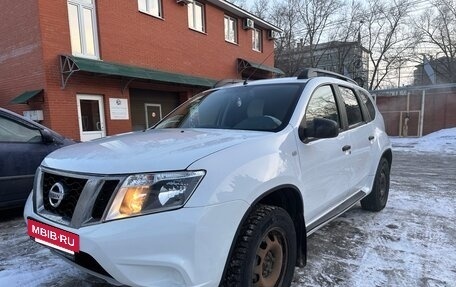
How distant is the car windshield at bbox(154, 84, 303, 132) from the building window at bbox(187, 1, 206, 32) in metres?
12.6

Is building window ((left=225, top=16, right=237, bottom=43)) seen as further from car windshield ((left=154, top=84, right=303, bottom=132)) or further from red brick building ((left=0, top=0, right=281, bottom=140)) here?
car windshield ((left=154, top=84, right=303, bottom=132))

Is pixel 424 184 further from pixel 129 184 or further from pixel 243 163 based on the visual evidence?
pixel 129 184

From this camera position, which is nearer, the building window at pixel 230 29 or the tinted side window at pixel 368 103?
the tinted side window at pixel 368 103

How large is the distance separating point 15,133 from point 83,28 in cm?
754

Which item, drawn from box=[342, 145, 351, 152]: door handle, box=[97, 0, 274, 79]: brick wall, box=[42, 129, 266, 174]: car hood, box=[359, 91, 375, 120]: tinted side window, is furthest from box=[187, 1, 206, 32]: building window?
box=[42, 129, 266, 174]: car hood

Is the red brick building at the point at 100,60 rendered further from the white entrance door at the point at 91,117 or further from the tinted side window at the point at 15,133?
the tinted side window at the point at 15,133

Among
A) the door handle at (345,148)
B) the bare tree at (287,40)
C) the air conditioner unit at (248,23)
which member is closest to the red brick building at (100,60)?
the air conditioner unit at (248,23)

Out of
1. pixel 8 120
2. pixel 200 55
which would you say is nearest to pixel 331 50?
pixel 200 55

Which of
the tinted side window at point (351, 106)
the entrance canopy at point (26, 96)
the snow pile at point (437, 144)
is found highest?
the entrance canopy at point (26, 96)

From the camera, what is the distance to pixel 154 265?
1.85 metres

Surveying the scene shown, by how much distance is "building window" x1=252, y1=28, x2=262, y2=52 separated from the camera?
67.4 ft

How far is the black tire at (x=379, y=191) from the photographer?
4691 millimetres

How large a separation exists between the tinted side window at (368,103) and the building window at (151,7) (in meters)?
10.5

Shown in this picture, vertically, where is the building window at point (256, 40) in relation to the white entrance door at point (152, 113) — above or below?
A: above
